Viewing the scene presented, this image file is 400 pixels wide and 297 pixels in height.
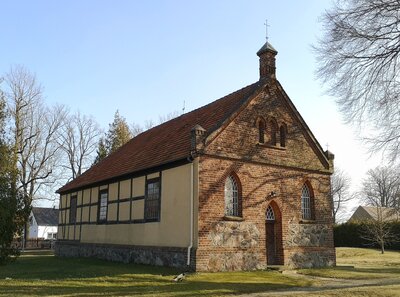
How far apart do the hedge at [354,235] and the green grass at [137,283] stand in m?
25.8

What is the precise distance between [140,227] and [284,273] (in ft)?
23.3

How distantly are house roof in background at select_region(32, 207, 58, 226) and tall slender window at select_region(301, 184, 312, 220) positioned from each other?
58.0 m

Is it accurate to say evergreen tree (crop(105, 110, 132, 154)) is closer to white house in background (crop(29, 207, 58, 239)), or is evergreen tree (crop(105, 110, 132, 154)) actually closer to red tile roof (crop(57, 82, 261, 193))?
red tile roof (crop(57, 82, 261, 193))

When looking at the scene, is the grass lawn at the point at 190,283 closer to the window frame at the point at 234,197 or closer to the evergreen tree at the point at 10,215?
the window frame at the point at 234,197

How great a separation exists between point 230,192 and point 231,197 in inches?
8.5

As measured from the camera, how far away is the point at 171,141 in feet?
68.4

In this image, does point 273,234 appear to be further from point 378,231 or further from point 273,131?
point 378,231

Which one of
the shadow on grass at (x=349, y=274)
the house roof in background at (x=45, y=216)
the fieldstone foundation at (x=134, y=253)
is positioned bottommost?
the shadow on grass at (x=349, y=274)

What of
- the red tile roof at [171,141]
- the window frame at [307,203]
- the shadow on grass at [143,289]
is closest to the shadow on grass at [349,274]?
the window frame at [307,203]

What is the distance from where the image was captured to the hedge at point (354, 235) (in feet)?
126

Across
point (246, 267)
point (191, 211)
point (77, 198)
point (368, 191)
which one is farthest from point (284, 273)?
point (368, 191)

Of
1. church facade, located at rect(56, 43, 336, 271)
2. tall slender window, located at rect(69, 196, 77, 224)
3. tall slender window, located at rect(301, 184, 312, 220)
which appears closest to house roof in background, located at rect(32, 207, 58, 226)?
tall slender window, located at rect(69, 196, 77, 224)

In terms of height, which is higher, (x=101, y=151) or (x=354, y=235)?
(x=101, y=151)

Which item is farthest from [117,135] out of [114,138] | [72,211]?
[72,211]
